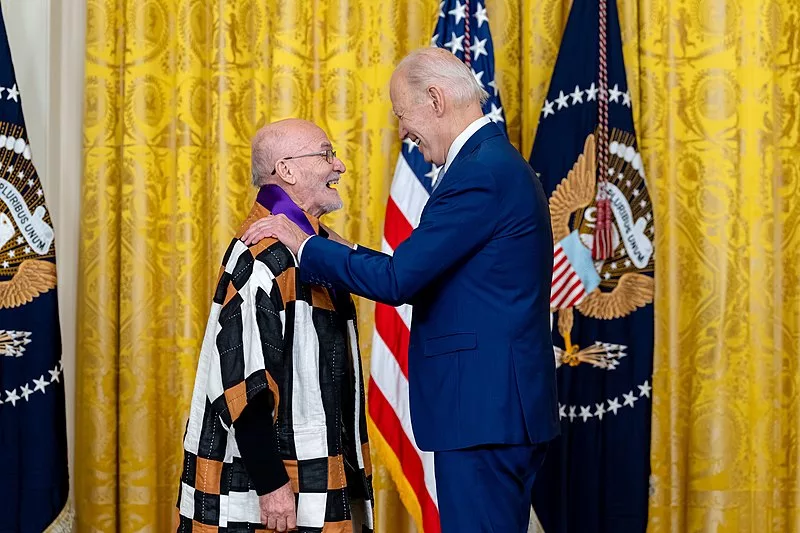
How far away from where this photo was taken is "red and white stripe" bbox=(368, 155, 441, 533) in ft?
11.7

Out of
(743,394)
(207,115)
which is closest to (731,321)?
(743,394)

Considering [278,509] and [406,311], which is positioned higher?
[406,311]

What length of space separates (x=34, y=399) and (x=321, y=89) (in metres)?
1.64

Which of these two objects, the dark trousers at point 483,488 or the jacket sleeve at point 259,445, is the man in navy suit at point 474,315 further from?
the jacket sleeve at point 259,445

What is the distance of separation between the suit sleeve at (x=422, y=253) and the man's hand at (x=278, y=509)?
47 cm

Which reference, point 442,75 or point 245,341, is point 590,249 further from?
point 245,341

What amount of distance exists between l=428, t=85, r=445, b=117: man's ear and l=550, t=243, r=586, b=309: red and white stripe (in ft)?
4.77

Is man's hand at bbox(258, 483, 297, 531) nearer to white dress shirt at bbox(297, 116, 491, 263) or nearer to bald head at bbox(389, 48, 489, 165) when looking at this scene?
white dress shirt at bbox(297, 116, 491, 263)

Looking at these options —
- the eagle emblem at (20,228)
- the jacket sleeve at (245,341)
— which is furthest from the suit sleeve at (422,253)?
the eagle emblem at (20,228)

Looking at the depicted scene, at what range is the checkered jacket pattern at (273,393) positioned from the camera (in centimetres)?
207

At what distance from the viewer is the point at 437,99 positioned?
2.26 metres

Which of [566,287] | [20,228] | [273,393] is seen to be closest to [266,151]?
[273,393]

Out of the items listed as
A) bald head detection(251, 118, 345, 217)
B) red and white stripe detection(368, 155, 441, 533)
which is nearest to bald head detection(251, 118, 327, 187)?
bald head detection(251, 118, 345, 217)

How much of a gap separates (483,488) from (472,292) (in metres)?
0.43
